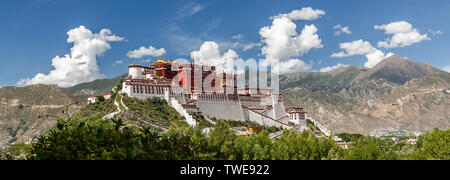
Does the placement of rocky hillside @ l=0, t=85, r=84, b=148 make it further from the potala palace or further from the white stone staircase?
the white stone staircase

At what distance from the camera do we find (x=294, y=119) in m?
91.5

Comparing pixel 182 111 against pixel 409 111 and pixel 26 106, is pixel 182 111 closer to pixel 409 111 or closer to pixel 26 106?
pixel 26 106

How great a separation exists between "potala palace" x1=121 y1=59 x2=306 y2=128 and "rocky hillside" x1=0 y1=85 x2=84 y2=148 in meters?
82.8

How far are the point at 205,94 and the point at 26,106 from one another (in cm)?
12538

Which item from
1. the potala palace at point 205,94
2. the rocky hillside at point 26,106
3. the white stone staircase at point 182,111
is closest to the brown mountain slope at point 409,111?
the potala palace at point 205,94

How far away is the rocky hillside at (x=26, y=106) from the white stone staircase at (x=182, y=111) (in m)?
93.3

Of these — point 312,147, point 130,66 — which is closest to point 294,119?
point 130,66

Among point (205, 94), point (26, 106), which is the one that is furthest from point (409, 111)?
point (26, 106)

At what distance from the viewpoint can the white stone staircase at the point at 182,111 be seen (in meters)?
65.6

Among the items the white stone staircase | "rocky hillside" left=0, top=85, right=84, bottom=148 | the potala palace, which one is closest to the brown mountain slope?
the potala palace

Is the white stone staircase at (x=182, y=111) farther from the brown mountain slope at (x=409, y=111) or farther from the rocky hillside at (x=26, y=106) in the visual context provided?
the brown mountain slope at (x=409, y=111)

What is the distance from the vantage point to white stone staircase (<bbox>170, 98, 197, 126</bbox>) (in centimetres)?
6556

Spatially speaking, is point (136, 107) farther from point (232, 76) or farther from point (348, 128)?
point (348, 128)
